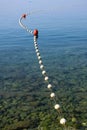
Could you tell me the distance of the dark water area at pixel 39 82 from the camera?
709 inches

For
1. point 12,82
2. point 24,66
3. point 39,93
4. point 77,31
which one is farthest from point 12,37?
point 39,93

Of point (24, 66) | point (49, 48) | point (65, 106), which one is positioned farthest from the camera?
point (49, 48)

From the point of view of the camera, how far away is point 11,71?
27.8m

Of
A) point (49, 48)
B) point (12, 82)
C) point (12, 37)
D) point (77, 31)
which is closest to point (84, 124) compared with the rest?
point (12, 82)

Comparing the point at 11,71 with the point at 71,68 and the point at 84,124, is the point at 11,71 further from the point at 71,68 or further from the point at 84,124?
the point at 84,124

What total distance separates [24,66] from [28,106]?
9.99 m

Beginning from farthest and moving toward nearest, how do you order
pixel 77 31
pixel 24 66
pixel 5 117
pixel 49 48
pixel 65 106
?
1. pixel 77 31
2. pixel 49 48
3. pixel 24 66
4. pixel 65 106
5. pixel 5 117

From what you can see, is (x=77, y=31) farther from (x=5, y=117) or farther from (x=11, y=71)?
(x=5, y=117)

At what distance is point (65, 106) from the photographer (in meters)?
19.5

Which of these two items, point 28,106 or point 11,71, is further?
point 11,71

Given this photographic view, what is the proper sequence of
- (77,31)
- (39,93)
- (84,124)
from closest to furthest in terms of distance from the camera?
1. (84,124)
2. (39,93)
3. (77,31)

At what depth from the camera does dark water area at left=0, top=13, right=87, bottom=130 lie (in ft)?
59.1

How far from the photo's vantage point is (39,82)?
24.2 meters

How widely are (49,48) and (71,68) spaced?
406 inches
